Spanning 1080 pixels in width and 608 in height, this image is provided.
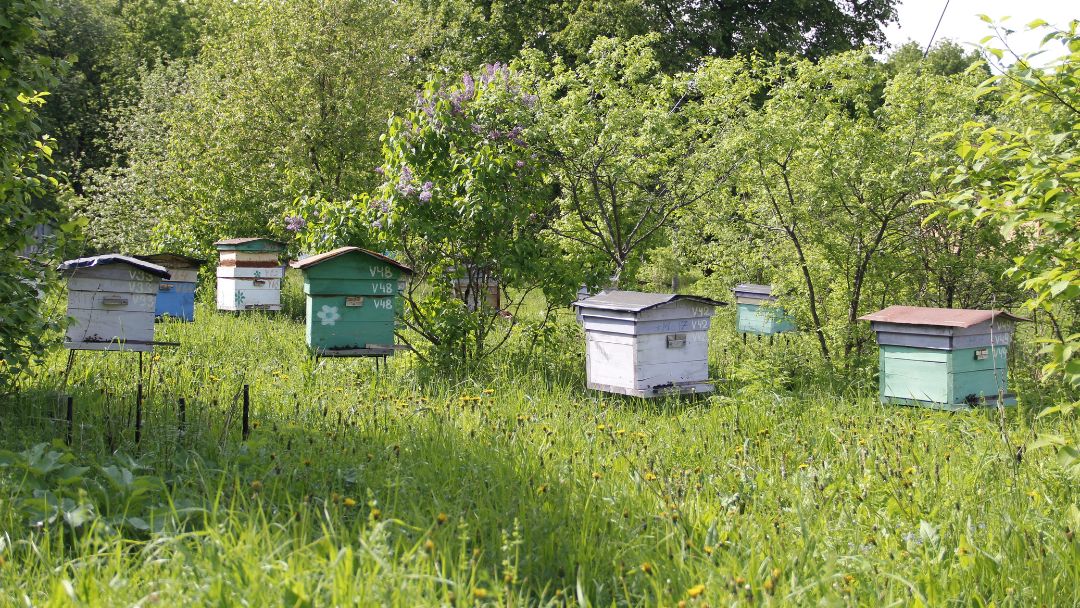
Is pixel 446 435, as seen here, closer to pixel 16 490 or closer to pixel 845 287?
pixel 16 490

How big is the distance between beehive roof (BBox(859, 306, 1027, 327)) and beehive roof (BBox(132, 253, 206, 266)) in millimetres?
6640

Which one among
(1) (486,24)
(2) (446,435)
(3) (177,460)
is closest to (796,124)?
(2) (446,435)

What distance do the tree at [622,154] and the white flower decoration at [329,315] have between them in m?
2.72

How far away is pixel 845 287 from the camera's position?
9.59m

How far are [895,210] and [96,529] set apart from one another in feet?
25.3

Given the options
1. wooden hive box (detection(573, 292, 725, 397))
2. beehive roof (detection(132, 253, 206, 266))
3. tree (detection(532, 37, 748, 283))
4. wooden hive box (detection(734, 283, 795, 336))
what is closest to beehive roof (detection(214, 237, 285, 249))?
beehive roof (detection(132, 253, 206, 266))

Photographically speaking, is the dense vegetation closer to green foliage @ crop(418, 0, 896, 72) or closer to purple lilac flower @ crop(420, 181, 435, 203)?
purple lilac flower @ crop(420, 181, 435, 203)

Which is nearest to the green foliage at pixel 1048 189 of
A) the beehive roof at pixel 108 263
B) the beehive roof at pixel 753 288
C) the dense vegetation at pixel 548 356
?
the dense vegetation at pixel 548 356

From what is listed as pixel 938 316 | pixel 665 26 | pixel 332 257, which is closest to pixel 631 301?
pixel 938 316

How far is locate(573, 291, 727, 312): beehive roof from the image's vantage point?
24.4 feet

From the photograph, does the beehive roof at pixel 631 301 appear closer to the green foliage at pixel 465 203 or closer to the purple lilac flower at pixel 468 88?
the green foliage at pixel 465 203

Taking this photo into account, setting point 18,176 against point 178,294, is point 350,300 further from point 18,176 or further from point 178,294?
point 178,294

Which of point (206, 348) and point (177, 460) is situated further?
point (206, 348)

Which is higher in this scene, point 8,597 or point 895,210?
point 895,210
